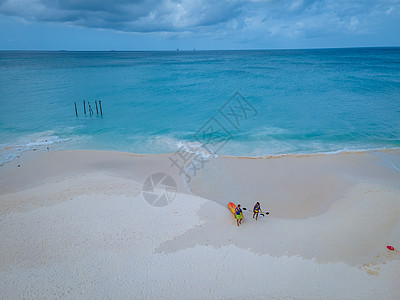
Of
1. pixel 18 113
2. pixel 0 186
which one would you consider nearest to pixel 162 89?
pixel 18 113

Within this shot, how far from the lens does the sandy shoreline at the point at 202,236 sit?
327 inches

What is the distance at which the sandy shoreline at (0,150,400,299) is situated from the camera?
830cm

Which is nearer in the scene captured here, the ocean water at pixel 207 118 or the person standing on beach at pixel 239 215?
the person standing on beach at pixel 239 215

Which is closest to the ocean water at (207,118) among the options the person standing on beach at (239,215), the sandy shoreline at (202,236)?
the sandy shoreline at (202,236)

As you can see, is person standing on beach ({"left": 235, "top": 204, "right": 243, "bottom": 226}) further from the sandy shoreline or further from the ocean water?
the ocean water

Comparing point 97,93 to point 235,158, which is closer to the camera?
point 235,158

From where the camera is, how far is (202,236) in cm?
1032

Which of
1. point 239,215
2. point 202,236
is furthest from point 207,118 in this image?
point 202,236

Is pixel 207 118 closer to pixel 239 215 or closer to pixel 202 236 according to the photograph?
pixel 239 215

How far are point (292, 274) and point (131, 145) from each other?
1616cm

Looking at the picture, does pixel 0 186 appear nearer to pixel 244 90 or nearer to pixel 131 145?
pixel 131 145

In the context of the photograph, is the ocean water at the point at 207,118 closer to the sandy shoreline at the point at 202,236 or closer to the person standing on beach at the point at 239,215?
the sandy shoreline at the point at 202,236

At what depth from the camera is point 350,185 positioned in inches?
562

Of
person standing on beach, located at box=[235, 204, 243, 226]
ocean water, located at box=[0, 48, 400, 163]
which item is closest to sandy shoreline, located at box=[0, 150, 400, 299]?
person standing on beach, located at box=[235, 204, 243, 226]
